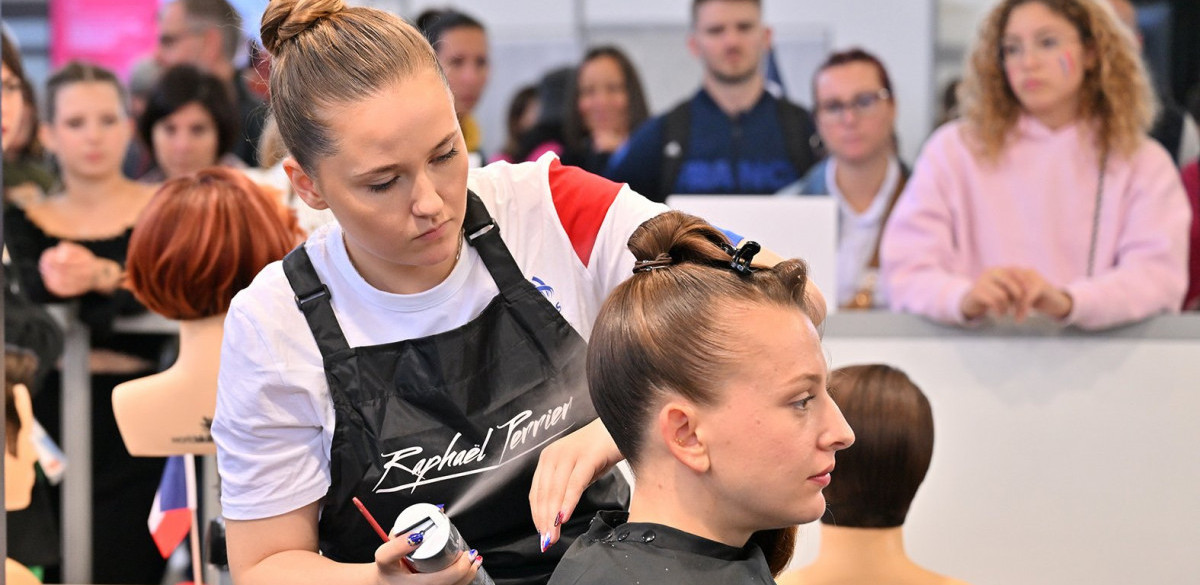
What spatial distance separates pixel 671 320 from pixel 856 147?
2390mm

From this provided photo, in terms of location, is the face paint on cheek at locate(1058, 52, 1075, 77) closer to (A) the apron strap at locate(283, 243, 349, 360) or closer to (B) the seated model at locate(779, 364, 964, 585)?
(B) the seated model at locate(779, 364, 964, 585)

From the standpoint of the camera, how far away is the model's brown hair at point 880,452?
68.6 inches

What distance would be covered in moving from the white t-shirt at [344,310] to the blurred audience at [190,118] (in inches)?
85.5

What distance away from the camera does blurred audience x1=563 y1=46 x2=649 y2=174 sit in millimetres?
3959

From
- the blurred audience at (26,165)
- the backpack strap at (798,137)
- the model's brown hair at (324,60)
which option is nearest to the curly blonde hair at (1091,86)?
the backpack strap at (798,137)

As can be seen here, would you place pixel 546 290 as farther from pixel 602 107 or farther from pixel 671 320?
pixel 602 107

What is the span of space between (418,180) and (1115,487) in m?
1.54

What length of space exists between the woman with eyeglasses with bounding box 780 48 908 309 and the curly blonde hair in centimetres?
58

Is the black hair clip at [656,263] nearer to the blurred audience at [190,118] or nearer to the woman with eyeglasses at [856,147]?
the woman with eyeglasses at [856,147]

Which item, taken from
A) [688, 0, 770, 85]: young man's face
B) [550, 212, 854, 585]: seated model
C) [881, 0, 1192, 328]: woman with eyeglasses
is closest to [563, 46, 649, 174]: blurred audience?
[688, 0, 770, 85]: young man's face

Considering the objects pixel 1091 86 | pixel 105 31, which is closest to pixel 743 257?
pixel 1091 86

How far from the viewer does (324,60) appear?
54.1 inches

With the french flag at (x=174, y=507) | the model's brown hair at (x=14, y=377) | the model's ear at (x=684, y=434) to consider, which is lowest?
the french flag at (x=174, y=507)

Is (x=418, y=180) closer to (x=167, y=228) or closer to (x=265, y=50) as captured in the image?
(x=265, y=50)
